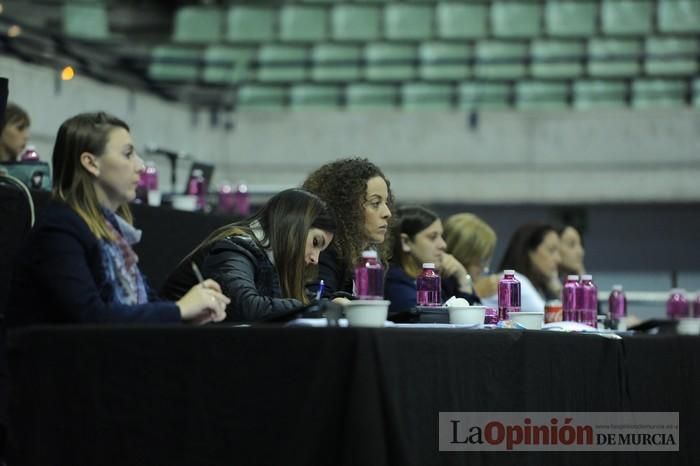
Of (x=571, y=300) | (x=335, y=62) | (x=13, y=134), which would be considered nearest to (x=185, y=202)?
(x=13, y=134)

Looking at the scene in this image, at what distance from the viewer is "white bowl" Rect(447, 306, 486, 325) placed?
248 cm

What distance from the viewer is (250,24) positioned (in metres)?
8.16

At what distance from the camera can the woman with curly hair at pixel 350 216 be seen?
3244mm

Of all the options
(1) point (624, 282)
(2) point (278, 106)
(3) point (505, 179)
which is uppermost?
(2) point (278, 106)

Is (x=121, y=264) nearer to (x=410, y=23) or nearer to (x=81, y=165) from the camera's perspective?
(x=81, y=165)

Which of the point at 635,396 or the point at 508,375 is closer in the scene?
the point at 508,375

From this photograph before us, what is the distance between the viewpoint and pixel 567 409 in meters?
2.19

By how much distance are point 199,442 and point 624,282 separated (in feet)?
20.8

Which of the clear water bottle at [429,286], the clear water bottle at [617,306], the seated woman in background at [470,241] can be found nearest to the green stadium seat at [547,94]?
the seated woman in background at [470,241]

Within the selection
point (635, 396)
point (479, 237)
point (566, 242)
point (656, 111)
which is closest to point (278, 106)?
point (656, 111)

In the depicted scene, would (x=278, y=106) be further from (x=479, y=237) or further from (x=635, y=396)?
(x=635, y=396)

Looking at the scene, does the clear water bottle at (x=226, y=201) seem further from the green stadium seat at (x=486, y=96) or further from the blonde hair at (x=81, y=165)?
the blonde hair at (x=81, y=165)

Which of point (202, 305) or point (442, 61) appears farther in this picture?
point (442, 61)

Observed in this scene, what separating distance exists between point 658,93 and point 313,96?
2.44 m
